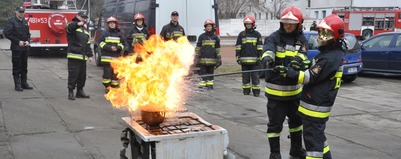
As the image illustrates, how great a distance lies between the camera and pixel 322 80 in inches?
169

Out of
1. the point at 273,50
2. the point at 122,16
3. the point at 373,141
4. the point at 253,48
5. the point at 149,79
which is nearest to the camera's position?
the point at 149,79

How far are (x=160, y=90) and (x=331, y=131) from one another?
3.70 metres

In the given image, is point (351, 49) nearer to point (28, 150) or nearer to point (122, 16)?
point (122, 16)

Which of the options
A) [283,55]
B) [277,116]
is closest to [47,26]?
[283,55]

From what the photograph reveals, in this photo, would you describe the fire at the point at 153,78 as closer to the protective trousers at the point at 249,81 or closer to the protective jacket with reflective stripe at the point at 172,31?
the protective trousers at the point at 249,81

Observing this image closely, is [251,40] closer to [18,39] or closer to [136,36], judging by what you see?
[136,36]

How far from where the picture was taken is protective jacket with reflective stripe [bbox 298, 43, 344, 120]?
4.25m

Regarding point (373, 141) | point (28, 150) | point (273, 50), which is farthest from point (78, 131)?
point (373, 141)

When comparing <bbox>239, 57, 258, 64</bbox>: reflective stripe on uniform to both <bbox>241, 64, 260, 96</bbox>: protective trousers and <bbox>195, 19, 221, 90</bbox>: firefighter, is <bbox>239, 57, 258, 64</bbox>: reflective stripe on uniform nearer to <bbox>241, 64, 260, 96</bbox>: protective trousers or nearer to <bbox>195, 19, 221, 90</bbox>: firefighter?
<bbox>241, 64, 260, 96</bbox>: protective trousers

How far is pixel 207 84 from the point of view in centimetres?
1040

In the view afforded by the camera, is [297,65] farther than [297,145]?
No

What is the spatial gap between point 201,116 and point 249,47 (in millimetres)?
2627

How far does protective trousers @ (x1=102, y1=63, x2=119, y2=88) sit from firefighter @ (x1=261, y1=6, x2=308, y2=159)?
5355 mm

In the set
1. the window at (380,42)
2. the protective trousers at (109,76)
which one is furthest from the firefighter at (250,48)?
the window at (380,42)
